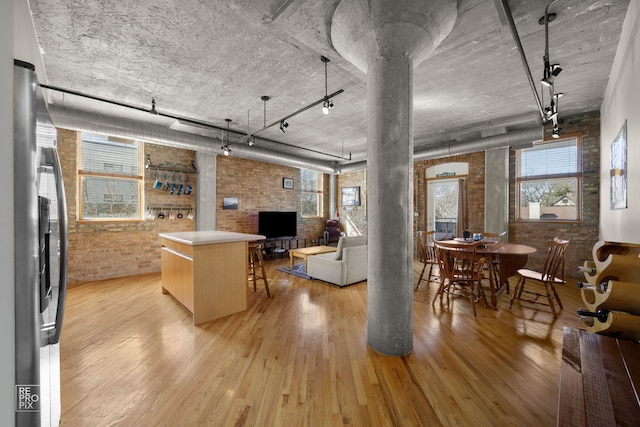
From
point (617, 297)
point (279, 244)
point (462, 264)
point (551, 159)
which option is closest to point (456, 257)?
point (462, 264)

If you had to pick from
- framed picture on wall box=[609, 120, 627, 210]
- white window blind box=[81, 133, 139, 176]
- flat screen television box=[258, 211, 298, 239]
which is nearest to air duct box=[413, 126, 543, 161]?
framed picture on wall box=[609, 120, 627, 210]

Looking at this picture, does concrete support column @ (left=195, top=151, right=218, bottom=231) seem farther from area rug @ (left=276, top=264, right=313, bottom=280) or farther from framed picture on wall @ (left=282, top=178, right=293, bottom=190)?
framed picture on wall @ (left=282, top=178, right=293, bottom=190)

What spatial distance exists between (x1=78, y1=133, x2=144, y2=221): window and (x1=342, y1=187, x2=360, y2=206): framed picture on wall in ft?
21.2

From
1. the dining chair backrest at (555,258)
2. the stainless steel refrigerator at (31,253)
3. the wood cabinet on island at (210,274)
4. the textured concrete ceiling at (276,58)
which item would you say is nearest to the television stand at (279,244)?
the textured concrete ceiling at (276,58)

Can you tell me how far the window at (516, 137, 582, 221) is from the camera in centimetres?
557

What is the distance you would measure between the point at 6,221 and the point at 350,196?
926 cm

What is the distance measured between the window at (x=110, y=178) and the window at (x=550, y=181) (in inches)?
352

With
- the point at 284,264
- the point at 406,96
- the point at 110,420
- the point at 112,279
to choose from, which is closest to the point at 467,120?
the point at 406,96

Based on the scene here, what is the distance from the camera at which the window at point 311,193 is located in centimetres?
947

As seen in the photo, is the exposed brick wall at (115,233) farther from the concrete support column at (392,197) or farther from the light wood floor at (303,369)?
the concrete support column at (392,197)

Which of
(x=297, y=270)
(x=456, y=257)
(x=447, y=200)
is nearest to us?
(x=456, y=257)

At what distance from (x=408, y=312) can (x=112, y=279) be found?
6072 millimetres

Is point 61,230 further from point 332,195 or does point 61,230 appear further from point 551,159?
point 332,195

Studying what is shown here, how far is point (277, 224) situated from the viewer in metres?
8.12
